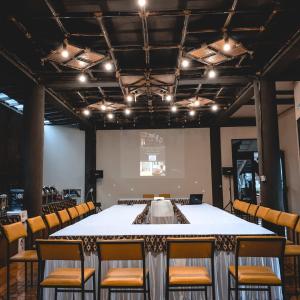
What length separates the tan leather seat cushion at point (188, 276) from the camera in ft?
9.53

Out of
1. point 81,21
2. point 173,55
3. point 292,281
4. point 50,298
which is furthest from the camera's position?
point 173,55

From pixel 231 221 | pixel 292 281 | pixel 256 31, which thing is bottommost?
pixel 292 281

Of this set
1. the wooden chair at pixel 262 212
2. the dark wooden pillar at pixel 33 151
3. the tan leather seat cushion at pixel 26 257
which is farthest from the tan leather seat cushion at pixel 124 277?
the dark wooden pillar at pixel 33 151

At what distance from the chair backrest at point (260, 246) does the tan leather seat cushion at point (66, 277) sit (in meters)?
1.41

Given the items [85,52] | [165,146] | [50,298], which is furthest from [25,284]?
[165,146]

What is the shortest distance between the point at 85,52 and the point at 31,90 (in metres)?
2.32

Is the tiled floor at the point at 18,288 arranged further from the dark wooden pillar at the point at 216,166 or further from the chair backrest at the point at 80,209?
the dark wooden pillar at the point at 216,166

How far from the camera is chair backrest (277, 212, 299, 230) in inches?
165

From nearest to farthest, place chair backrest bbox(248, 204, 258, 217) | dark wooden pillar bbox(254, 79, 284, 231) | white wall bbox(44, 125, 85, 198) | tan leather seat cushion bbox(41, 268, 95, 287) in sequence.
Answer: tan leather seat cushion bbox(41, 268, 95, 287), chair backrest bbox(248, 204, 258, 217), dark wooden pillar bbox(254, 79, 284, 231), white wall bbox(44, 125, 85, 198)

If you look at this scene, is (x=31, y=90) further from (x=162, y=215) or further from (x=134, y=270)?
(x=134, y=270)

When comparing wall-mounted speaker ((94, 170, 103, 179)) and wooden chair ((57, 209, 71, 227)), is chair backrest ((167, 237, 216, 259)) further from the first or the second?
wall-mounted speaker ((94, 170, 103, 179))

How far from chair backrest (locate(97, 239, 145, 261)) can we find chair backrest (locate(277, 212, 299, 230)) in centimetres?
230

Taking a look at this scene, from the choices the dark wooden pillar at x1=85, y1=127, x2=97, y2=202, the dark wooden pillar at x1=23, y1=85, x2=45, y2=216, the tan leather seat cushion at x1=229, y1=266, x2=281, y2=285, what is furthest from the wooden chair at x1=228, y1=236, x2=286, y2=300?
the dark wooden pillar at x1=85, y1=127, x2=97, y2=202

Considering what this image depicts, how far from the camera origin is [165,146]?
43.2 feet
